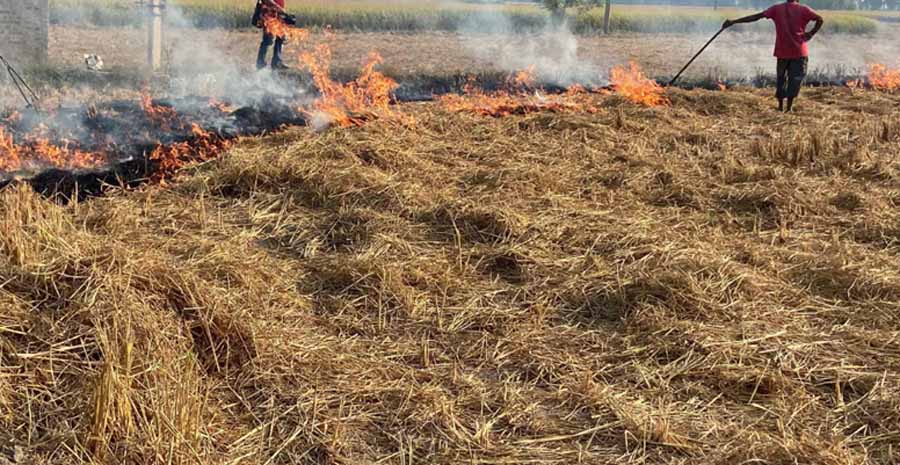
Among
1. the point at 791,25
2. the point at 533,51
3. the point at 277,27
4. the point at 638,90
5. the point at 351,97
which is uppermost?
the point at 791,25

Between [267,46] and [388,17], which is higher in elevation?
[388,17]

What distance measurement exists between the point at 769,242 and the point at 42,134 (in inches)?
261

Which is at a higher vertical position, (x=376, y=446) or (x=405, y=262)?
(x=405, y=262)

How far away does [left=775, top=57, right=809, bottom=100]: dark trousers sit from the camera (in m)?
10.1

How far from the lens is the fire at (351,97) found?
8.23 meters

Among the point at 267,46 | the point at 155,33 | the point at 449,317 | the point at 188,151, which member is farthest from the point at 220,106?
the point at 449,317

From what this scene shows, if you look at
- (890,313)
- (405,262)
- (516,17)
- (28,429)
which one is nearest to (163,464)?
(28,429)

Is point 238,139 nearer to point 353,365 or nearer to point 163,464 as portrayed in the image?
point 353,365

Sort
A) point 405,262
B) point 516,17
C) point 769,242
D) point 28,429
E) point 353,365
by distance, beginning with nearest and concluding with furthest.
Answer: point 28,429, point 353,365, point 405,262, point 769,242, point 516,17

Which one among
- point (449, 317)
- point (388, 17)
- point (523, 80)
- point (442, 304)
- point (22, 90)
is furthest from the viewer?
point (388, 17)

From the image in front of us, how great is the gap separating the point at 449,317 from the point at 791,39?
831cm

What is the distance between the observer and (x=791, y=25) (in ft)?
32.9

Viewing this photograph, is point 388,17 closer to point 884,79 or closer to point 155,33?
point 155,33

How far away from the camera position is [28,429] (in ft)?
8.87
